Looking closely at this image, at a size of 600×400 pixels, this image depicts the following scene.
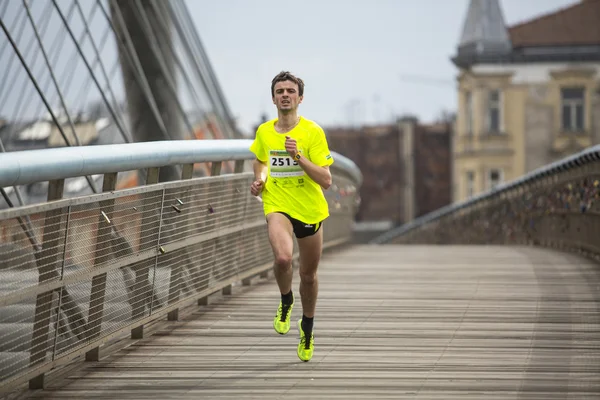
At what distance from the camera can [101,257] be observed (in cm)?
747

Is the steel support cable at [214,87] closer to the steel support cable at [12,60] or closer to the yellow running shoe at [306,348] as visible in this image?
the steel support cable at [12,60]

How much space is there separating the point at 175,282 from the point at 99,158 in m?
2.20

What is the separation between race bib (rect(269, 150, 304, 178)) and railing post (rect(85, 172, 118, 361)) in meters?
0.85

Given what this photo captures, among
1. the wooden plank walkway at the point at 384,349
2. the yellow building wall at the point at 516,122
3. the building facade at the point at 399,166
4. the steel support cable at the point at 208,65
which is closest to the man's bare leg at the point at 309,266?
the wooden plank walkway at the point at 384,349

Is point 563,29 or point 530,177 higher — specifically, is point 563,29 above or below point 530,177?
above

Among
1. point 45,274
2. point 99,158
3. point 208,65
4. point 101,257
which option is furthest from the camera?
point 208,65

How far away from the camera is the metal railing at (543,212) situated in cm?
1548

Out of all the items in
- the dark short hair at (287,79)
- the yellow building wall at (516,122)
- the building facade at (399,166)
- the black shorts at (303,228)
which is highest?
the dark short hair at (287,79)

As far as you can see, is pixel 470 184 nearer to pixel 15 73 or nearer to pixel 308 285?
pixel 15 73

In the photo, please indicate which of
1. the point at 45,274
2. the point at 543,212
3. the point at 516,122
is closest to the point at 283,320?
the point at 45,274

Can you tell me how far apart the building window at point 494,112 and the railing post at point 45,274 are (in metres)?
51.0

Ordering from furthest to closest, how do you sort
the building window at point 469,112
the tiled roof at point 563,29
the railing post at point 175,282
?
the tiled roof at point 563,29 → the building window at point 469,112 → the railing post at point 175,282

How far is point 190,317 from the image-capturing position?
380 inches

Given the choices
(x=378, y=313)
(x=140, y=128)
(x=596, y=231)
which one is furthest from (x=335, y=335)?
(x=140, y=128)
